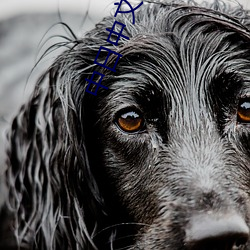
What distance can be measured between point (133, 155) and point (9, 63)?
51.1 inches

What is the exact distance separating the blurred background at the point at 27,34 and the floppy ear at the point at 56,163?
20 centimetres

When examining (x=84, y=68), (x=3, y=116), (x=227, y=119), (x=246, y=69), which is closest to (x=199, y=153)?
(x=227, y=119)

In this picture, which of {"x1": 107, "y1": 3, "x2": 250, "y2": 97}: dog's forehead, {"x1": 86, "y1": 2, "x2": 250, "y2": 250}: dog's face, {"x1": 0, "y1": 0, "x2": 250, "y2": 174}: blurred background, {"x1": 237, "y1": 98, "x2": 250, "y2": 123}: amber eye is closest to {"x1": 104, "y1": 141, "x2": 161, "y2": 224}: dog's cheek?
{"x1": 86, "y1": 2, "x2": 250, "y2": 250}: dog's face

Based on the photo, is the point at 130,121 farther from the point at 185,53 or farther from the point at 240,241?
the point at 240,241

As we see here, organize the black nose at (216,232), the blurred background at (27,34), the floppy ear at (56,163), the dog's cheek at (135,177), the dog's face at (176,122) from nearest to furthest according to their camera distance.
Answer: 1. the black nose at (216,232)
2. the dog's face at (176,122)
3. the dog's cheek at (135,177)
4. the floppy ear at (56,163)
5. the blurred background at (27,34)

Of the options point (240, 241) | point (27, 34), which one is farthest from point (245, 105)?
point (27, 34)

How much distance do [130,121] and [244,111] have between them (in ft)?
1.48

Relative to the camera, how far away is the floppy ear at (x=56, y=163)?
10.6 ft

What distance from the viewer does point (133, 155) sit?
307cm

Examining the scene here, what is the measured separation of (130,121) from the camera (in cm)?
307

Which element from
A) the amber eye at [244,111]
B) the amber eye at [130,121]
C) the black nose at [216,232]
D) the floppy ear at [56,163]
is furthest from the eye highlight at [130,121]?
the black nose at [216,232]

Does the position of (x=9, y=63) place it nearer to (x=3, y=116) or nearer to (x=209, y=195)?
(x=3, y=116)

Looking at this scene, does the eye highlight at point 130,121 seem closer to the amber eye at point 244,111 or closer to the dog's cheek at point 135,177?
the dog's cheek at point 135,177

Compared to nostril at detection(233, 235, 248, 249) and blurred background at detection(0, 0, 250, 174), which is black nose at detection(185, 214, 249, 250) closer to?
nostril at detection(233, 235, 248, 249)
